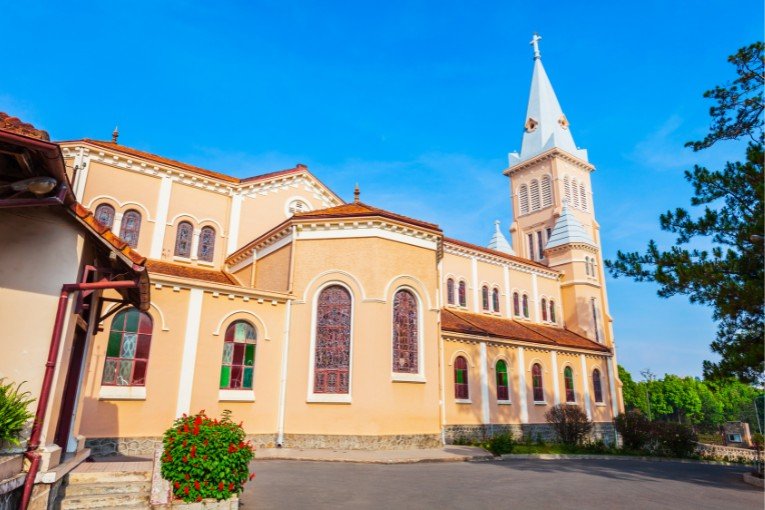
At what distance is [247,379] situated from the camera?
16.2 meters

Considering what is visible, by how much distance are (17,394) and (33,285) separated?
56.1 inches

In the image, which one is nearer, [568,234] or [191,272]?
[191,272]

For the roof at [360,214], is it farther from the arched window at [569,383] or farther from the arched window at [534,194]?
the arched window at [534,194]

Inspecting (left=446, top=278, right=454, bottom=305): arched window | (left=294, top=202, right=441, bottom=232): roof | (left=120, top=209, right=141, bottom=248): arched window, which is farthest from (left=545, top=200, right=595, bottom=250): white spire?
(left=120, top=209, right=141, bottom=248): arched window

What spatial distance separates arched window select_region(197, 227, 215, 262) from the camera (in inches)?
834

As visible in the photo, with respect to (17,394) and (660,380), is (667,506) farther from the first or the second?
(660,380)

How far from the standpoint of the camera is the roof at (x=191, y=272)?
18.3m

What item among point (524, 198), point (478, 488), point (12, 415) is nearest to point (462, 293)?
point (478, 488)

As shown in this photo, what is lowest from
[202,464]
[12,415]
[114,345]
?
[202,464]

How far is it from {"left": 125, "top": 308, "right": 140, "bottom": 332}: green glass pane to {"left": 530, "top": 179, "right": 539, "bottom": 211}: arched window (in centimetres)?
3860

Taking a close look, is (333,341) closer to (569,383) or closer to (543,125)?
(569,383)

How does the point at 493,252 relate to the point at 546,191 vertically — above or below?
below

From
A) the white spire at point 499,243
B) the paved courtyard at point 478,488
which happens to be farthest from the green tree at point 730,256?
the white spire at point 499,243

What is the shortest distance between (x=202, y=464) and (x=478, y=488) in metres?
5.90
